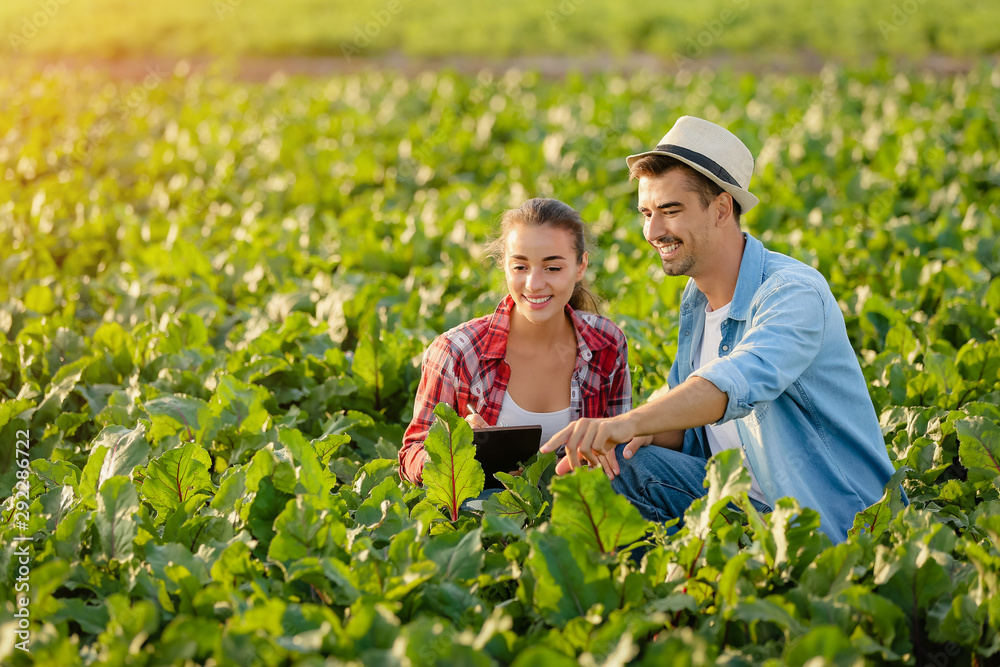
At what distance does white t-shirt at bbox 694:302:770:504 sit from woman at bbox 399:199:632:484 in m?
0.29

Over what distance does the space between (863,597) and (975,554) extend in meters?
0.30

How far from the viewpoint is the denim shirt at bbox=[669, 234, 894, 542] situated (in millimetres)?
2764

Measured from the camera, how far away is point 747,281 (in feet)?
9.82

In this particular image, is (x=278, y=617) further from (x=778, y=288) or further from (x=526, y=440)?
(x=778, y=288)

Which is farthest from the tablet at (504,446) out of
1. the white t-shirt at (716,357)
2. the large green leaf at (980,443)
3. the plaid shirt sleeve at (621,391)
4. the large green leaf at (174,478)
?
the large green leaf at (980,443)

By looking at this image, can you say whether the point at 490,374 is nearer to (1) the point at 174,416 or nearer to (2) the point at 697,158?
(2) the point at 697,158

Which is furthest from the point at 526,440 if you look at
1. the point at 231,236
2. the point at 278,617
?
the point at 231,236

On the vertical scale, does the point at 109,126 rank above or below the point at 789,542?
above

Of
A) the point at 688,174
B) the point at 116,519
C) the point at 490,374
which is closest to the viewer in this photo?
the point at 116,519

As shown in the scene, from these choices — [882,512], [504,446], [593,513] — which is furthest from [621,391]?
[593,513]

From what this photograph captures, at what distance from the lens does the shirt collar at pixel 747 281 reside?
2.97 metres

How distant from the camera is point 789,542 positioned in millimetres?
2287

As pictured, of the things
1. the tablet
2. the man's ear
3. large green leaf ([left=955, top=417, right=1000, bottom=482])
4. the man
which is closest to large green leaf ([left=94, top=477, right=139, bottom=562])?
the tablet

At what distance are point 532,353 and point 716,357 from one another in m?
0.64
